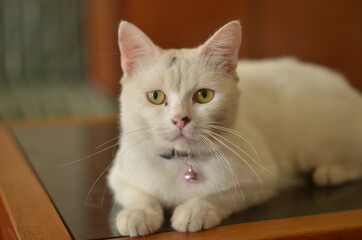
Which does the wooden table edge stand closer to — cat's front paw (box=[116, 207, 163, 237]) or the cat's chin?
cat's front paw (box=[116, 207, 163, 237])

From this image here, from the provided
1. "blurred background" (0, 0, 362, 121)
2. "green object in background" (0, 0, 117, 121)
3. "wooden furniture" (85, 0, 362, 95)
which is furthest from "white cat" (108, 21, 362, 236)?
"green object in background" (0, 0, 117, 121)

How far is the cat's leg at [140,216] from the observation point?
1045 mm

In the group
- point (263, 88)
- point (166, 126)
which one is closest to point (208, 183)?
point (166, 126)

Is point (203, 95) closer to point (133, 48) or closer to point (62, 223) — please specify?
point (133, 48)

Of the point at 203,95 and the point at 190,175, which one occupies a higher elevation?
the point at 203,95

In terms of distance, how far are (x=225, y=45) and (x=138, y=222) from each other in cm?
44

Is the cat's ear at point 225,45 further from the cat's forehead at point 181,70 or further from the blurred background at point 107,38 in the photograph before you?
the blurred background at point 107,38

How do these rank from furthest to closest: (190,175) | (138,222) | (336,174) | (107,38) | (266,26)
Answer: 1. (266,26)
2. (107,38)
3. (336,174)
4. (190,175)
5. (138,222)

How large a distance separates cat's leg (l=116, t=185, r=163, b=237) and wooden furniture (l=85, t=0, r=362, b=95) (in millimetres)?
1648

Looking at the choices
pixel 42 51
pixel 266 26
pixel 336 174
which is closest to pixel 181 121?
pixel 336 174

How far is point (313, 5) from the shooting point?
2926 millimetres

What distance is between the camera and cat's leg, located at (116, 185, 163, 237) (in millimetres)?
1045

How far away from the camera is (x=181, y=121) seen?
1.06 m

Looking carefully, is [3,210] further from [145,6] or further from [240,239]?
[145,6]
